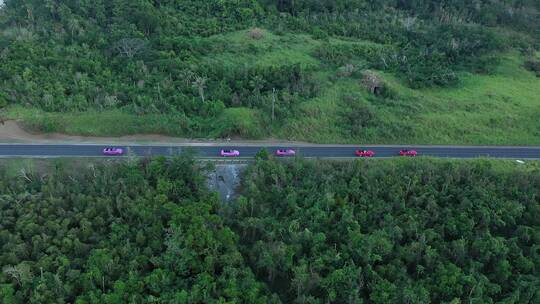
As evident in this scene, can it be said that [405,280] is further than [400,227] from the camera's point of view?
No

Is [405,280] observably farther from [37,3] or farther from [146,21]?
[37,3]

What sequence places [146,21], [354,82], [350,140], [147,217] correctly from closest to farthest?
[147,217], [350,140], [354,82], [146,21]

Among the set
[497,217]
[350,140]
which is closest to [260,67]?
[350,140]

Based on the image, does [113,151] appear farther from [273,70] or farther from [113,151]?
[273,70]

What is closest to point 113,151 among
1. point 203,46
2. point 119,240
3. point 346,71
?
point 119,240

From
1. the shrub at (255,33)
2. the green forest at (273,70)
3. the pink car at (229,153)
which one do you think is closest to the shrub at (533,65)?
the green forest at (273,70)

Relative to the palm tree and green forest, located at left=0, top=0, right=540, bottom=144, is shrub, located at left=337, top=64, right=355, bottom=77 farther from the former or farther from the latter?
the palm tree
